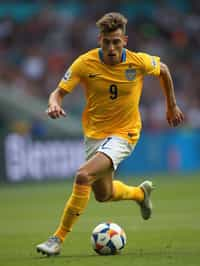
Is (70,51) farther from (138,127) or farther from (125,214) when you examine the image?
(138,127)

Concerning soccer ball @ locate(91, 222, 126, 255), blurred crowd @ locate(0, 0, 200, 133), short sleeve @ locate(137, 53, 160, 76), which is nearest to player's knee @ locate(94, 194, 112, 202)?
soccer ball @ locate(91, 222, 126, 255)

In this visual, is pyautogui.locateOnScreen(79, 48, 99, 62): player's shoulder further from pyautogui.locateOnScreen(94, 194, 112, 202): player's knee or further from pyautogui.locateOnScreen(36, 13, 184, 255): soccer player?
pyautogui.locateOnScreen(94, 194, 112, 202): player's knee

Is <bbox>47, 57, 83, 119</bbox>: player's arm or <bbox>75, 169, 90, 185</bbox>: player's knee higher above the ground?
<bbox>47, 57, 83, 119</bbox>: player's arm

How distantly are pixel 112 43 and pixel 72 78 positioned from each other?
511mm

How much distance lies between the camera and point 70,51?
24375 millimetres

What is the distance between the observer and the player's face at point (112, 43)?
953 centimetres

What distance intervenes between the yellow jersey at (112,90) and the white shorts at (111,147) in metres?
0.06

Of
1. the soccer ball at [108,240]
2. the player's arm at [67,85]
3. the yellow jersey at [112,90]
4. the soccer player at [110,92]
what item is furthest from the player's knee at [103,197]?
the player's arm at [67,85]

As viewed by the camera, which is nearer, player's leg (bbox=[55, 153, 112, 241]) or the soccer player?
player's leg (bbox=[55, 153, 112, 241])

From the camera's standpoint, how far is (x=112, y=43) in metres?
9.57

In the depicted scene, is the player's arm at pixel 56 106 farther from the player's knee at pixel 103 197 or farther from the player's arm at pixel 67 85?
the player's knee at pixel 103 197

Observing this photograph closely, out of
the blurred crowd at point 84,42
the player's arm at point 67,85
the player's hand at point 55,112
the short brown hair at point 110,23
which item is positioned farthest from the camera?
the blurred crowd at point 84,42

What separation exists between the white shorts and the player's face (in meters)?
0.80

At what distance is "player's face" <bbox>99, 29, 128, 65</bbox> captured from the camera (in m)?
9.53
